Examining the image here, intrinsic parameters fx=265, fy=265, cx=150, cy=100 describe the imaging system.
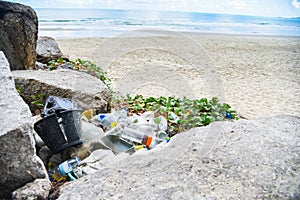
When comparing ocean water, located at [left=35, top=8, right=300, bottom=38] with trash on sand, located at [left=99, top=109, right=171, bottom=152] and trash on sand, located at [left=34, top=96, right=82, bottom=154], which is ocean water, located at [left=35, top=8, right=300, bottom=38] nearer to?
trash on sand, located at [left=99, top=109, right=171, bottom=152]

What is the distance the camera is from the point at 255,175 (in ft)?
6.19

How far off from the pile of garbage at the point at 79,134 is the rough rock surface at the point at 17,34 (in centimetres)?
162

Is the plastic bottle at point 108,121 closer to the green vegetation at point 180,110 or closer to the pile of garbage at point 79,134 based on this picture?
the pile of garbage at point 79,134

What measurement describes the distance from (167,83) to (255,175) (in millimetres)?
4250

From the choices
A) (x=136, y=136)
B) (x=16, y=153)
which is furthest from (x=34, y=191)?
(x=136, y=136)

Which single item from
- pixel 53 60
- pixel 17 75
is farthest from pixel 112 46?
pixel 17 75

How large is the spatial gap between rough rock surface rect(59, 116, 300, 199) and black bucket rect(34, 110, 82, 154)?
54cm

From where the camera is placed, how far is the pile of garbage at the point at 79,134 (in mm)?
2301

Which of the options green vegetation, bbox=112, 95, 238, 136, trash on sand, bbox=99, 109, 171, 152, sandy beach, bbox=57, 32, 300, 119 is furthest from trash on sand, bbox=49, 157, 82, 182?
sandy beach, bbox=57, 32, 300, 119

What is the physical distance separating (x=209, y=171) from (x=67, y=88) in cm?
209

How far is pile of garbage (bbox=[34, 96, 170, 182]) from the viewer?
2301mm

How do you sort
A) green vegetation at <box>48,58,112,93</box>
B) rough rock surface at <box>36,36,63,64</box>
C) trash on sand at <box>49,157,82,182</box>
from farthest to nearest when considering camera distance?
rough rock surface at <box>36,36,63,64</box>
green vegetation at <box>48,58,112,93</box>
trash on sand at <box>49,157,82,182</box>

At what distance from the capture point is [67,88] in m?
3.30

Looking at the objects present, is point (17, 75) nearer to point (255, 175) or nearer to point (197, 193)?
point (197, 193)
